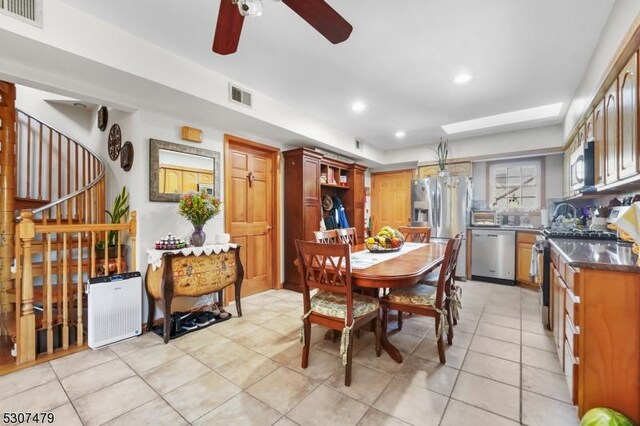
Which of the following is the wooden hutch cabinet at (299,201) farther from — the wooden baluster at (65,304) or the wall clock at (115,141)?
the wooden baluster at (65,304)

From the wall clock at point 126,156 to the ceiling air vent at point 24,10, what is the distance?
3.86 ft

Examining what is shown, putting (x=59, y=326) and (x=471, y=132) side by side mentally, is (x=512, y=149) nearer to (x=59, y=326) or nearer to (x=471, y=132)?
(x=471, y=132)

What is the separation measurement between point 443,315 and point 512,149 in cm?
364

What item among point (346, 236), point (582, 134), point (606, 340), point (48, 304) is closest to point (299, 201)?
point (346, 236)

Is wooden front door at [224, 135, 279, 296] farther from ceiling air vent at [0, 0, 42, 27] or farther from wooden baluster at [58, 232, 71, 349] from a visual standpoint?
ceiling air vent at [0, 0, 42, 27]

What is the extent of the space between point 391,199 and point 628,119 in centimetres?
449

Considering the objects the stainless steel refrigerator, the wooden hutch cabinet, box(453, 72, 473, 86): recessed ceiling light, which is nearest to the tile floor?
the wooden hutch cabinet

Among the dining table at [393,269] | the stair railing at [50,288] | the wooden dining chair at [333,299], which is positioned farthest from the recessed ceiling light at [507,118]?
the stair railing at [50,288]

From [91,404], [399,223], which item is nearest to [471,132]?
[399,223]

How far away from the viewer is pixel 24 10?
5.49ft

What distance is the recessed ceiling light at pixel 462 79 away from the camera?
2.69 metres

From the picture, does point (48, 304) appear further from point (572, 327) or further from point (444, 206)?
point (444, 206)

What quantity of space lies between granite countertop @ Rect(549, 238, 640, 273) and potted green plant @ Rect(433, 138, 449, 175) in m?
3.05

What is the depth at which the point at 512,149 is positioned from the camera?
442cm
